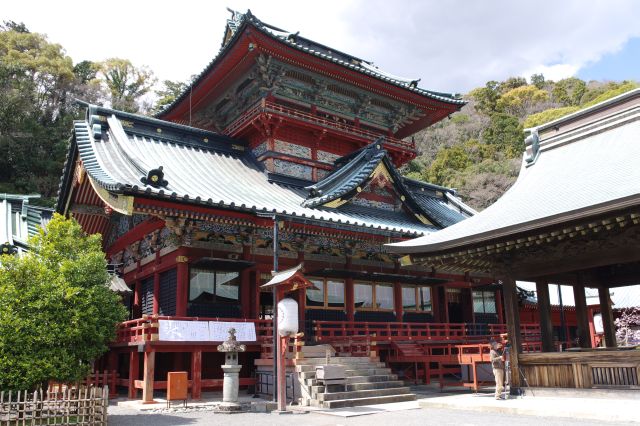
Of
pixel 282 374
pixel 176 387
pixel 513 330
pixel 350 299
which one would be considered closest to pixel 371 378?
pixel 282 374

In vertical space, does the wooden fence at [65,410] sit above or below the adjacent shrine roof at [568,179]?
below

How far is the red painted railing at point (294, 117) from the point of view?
20.6m

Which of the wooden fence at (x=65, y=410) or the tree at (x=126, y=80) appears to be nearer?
the wooden fence at (x=65, y=410)

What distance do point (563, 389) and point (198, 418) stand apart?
323 inches

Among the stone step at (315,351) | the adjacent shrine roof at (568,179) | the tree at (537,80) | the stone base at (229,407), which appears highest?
the tree at (537,80)

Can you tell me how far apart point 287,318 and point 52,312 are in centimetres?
482

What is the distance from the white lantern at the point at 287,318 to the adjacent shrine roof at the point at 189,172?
363cm

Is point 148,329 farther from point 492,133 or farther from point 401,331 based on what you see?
point 492,133

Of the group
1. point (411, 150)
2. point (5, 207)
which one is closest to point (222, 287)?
point (411, 150)

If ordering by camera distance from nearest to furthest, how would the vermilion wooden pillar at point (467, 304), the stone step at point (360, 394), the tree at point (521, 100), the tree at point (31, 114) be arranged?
the stone step at point (360, 394)
the vermilion wooden pillar at point (467, 304)
the tree at point (31, 114)
the tree at point (521, 100)

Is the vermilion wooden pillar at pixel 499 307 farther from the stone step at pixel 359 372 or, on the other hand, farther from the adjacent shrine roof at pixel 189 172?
the stone step at pixel 359 372

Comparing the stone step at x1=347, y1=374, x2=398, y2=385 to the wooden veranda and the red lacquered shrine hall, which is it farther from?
the wooden veranda

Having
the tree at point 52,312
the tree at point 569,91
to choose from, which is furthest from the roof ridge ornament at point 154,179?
the tree at point 569,91

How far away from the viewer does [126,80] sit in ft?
212
